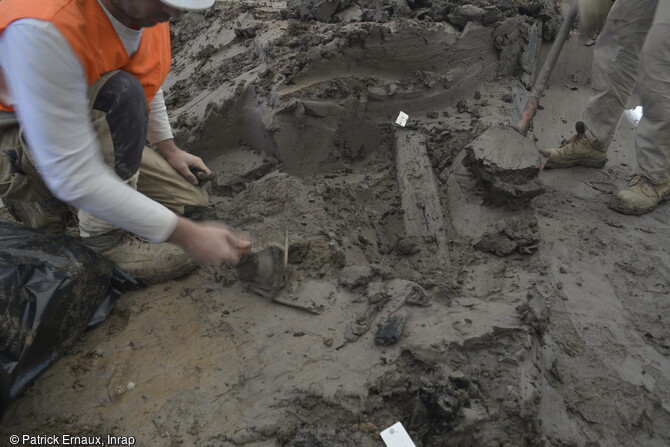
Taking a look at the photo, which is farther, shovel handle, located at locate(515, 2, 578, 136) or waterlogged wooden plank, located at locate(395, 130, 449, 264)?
shovel handle, located at locate(515, 2, 578, 136)

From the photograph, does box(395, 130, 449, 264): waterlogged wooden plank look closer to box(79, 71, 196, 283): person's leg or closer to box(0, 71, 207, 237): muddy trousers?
box(79, 71, 196, 283): person's leg

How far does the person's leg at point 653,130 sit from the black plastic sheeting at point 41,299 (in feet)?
8.91

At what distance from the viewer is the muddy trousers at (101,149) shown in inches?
67.7

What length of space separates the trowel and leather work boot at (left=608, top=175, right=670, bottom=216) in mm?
1961

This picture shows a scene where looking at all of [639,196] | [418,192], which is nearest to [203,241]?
[418,192]

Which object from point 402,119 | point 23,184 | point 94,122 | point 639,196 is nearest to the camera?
point 94,122

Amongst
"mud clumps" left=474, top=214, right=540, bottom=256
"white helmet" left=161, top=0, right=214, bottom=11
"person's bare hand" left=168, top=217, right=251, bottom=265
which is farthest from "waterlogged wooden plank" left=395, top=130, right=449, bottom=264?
"white helmet" left=161, top=0, right=214, bottom=11

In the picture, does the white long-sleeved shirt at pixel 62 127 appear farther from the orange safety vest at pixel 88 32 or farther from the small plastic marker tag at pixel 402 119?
the small plastic marker tag at pixel 402 119

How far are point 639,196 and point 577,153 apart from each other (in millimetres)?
511

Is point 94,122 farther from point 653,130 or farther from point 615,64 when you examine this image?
point 615,64

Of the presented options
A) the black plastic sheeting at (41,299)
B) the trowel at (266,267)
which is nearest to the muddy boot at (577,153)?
the trowel at (266,267)

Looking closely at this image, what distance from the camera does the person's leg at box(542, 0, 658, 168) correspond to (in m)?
2.63

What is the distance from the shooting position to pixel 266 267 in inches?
72.9

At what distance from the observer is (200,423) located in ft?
4.77
